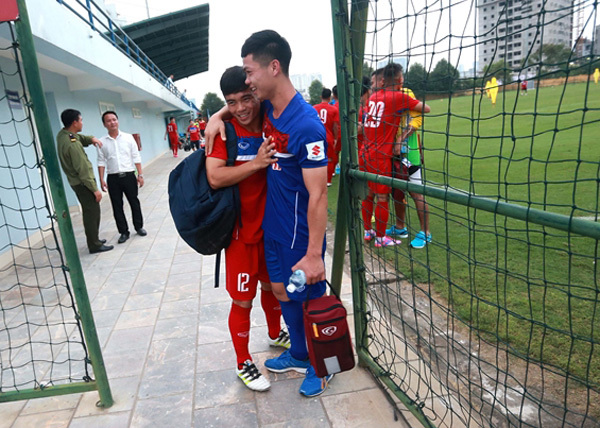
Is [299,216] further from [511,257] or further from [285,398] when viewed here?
[511,257]

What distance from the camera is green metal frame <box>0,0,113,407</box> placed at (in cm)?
194

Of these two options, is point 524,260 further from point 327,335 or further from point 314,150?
point 314,150

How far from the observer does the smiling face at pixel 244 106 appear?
209cm

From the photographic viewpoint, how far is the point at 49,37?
17.4 ft

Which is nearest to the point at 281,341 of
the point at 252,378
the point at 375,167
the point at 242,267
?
the point at 252,378

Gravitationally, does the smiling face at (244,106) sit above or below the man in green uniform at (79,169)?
above

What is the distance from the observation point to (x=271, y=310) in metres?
2.73

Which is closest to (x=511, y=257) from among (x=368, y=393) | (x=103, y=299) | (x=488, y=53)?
(x=368, y=393)

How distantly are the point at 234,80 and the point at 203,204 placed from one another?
25.3 inches

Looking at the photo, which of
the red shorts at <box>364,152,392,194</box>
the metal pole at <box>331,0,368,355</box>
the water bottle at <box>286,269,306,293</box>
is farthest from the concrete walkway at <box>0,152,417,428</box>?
the red shorts at <box>364,152,392,194</box>

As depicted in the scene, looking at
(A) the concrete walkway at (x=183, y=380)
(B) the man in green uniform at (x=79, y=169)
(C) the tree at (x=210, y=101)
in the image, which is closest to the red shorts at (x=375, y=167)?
(A) the concrete walkway at (x=183, y=380)

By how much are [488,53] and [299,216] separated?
1.10 meters

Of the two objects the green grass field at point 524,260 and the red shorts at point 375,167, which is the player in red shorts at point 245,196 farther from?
the green grass field at point 524,260

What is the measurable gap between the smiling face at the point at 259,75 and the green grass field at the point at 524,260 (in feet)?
2.51
